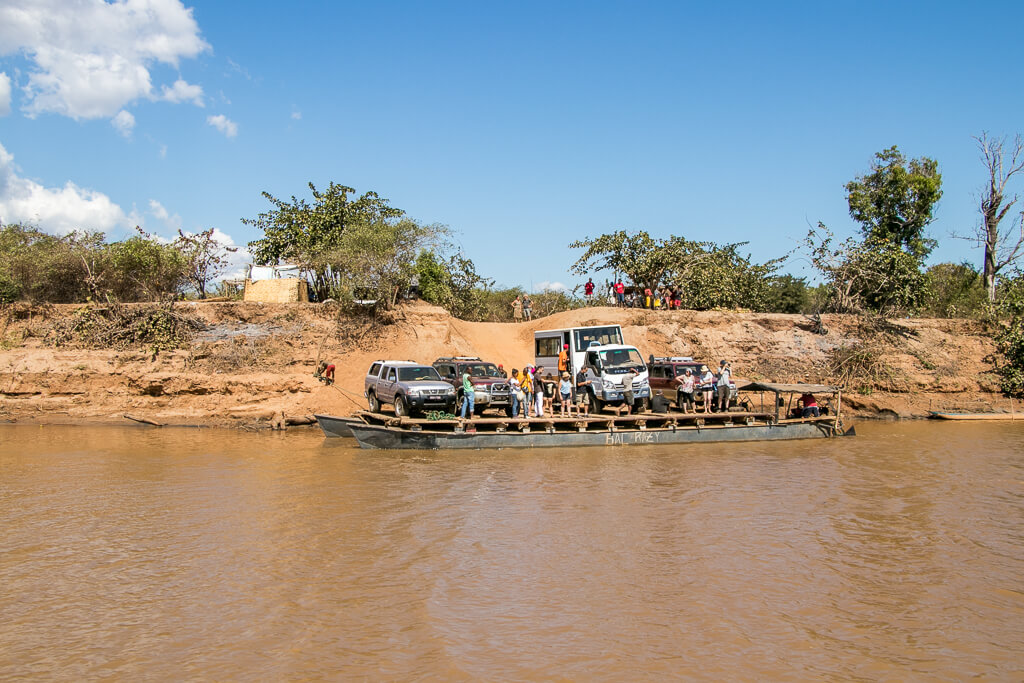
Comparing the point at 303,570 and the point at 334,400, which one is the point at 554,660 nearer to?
the point at 303,570

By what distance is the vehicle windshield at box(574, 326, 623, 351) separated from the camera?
23.8 metres

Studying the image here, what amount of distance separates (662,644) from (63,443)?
1936 centimetres

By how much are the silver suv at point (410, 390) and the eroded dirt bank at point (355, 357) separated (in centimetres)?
351

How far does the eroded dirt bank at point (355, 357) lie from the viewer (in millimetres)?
25781

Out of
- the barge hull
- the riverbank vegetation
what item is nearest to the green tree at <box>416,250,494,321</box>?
the riverbank vegetation

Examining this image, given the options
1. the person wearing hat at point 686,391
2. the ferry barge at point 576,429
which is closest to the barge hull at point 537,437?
the ferry barge at point 576,429

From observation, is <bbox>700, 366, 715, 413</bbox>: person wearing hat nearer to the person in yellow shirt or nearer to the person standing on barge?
the person in yellow shirt

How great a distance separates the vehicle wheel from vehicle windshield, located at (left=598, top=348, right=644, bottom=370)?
5.89 m

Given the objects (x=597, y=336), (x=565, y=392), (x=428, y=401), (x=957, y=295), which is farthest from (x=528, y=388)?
(x=957, y=295)

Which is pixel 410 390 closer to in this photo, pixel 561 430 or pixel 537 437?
pixel 537 437

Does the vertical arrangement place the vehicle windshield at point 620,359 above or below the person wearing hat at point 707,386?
above

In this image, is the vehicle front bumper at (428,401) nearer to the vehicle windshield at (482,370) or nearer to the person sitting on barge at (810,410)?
the vehicle windshield at (482,370)

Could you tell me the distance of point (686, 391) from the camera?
848 inches

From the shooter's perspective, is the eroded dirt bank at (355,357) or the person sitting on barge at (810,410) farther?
the eroded dirt bank at (355,357)
